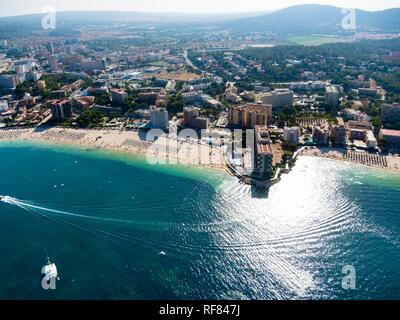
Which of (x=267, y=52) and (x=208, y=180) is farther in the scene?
(x=267, y=52)

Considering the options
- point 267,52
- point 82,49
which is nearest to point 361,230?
point 267,52

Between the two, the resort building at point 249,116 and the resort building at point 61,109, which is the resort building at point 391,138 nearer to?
the resort building at point 249,116

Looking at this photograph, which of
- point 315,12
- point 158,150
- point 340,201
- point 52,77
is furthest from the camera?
point 315,12

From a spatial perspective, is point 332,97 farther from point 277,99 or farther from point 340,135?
point 340,135

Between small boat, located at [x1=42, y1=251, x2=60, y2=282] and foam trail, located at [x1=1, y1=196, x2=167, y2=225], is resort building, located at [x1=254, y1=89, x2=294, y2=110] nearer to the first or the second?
foam trail, located at [x1=1, y1=196, x2=167, y2=225]

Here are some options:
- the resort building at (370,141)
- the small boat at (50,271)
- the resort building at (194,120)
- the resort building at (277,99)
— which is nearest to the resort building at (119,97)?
the resort building at (194,120)

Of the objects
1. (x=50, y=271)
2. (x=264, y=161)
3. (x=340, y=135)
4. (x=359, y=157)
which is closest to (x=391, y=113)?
(x=340, y=135)

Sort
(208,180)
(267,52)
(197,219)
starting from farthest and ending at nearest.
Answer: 1. (267,52)
2. (208,180)
3. (197,219)

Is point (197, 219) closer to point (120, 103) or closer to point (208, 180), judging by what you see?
point (208, 180)
